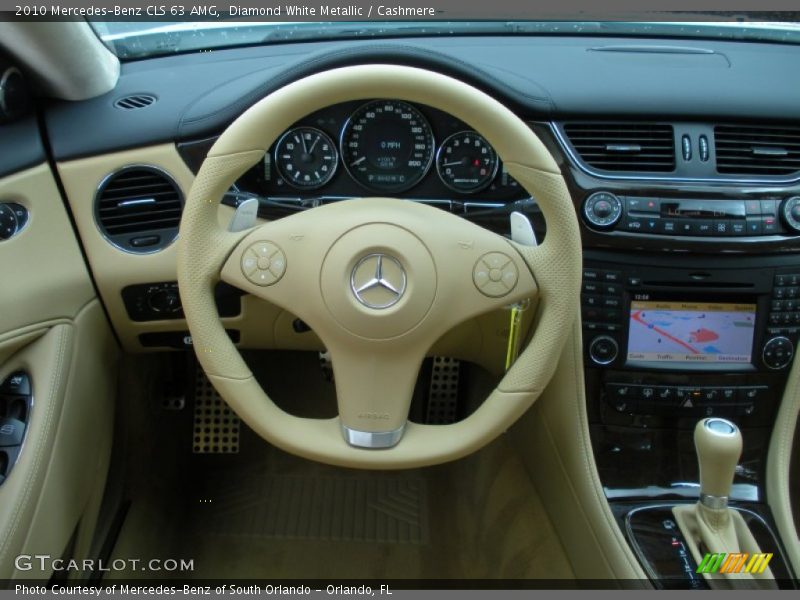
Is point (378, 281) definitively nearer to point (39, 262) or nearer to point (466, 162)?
point (466, 162)

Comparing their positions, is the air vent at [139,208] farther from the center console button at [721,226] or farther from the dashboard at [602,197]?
the center console button at [721,226]

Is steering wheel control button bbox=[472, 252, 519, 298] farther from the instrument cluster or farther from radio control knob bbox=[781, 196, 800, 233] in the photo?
radio control knob bbox=[781, 196, 800, 233]

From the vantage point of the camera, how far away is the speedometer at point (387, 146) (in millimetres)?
1564

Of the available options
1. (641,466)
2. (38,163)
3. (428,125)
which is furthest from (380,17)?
(641,466)

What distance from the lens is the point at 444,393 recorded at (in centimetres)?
227

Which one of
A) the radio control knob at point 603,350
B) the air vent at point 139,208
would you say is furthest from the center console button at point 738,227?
the air vent at point 139,208

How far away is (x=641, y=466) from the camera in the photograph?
1.73 m

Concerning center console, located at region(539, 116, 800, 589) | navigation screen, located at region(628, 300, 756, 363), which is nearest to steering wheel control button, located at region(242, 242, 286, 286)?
center console, located at region(539, 116, 800, 589)

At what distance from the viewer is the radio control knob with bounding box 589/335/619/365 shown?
5.44 ft

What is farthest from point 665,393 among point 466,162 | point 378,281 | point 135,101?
point 135,101

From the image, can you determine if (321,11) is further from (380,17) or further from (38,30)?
(38,30)

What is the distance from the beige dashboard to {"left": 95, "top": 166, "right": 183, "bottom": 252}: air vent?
14mm

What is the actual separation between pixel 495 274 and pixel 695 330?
61 centimetres

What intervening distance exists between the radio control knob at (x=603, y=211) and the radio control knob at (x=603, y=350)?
0.80 ft
